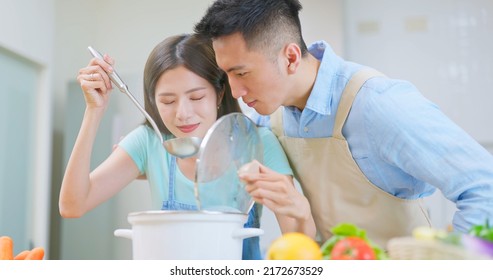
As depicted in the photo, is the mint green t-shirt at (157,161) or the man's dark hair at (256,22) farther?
the mint green t-shirt at (157,161)

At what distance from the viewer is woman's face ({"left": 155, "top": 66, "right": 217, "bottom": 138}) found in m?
0.99

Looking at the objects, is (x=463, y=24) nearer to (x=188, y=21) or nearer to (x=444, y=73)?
(x=444, y=73)

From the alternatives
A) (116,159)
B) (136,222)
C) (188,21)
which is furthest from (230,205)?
(188,21)

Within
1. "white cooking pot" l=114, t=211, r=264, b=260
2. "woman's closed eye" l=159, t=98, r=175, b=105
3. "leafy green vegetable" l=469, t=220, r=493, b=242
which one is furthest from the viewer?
"woman's closed eye" l=159, t=98, r=175, b=105

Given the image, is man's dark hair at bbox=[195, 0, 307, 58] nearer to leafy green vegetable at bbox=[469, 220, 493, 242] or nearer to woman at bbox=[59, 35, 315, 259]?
woman at bbox=[59, 35, 315, 259]

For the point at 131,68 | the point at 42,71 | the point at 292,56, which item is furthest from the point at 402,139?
the point at 42,71

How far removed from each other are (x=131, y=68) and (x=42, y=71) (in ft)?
1.18

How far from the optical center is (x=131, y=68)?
7.77 feet

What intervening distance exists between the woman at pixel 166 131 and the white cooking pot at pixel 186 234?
256 mm

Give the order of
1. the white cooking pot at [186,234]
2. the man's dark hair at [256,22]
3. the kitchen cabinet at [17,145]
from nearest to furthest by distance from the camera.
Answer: the white cooking pot at [186,234], the man's dark hair at [256,22], the kitchen cabinet at [17,145]

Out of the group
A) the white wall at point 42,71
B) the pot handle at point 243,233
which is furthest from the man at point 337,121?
the white wall at point 42,71

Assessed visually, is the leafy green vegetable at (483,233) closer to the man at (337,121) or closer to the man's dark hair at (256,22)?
the man at (337,121)

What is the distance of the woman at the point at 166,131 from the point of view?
0.96 metres

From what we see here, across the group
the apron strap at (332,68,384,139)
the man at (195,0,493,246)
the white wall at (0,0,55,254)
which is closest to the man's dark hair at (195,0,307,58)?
the man at (195,0,493,246)
